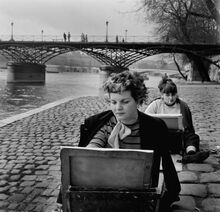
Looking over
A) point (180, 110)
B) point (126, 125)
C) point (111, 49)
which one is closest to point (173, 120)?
point (180, 110)

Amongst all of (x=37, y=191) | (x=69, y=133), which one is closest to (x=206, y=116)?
(x=69, y=133)

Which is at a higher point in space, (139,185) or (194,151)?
(139,185)

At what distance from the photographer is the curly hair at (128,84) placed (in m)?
2.09

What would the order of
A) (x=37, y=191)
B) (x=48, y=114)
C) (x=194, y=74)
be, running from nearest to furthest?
(x=37, y=191)
(x=48, y=114)
(x=194, y=74)

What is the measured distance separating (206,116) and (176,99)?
5165 millimetres

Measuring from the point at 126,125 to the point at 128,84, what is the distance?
26 centimetres

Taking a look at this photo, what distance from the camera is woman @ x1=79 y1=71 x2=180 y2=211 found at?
2.10 metres

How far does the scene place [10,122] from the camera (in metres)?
8.34

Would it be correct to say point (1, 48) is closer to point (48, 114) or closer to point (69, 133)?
point (48, 114)

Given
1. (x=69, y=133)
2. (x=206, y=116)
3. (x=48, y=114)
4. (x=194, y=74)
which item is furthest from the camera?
(x=194, y=74)

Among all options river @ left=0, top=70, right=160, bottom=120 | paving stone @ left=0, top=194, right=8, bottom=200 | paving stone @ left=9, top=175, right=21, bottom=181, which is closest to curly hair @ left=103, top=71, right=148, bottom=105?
paving stone @ left=0, top=194, right=8, bottom=200

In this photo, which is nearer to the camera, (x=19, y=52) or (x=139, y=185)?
(x=139, y=185)

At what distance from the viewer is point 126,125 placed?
2.20 metres

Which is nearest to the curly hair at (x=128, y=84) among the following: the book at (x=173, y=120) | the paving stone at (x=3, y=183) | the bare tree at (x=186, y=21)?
the book at (x=173, y=120)
